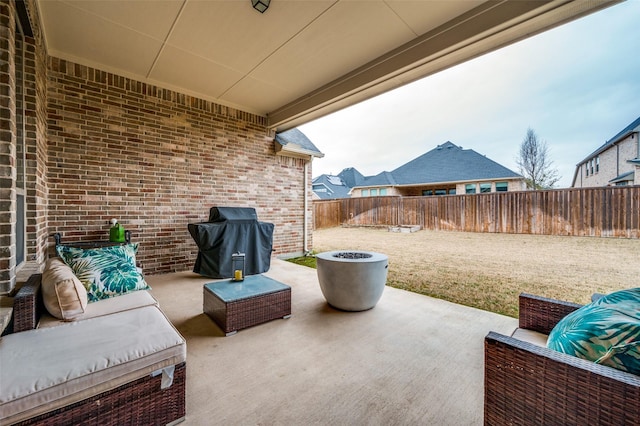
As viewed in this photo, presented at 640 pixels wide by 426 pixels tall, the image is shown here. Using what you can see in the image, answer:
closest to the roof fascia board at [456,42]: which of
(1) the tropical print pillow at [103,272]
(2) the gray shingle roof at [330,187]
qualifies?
(1) the tropical print pillow at [103,272]

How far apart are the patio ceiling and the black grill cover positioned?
2318 millimetres

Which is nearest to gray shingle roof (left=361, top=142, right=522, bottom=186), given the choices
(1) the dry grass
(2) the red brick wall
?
(1) the dry grass

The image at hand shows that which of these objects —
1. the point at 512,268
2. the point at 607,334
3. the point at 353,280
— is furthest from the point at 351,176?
the point at 607,334

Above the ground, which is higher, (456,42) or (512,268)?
(456,42)

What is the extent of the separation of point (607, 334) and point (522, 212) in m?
5.69

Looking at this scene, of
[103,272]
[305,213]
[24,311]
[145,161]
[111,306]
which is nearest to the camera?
[24,311]

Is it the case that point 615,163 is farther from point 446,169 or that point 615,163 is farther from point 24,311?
point 446,169

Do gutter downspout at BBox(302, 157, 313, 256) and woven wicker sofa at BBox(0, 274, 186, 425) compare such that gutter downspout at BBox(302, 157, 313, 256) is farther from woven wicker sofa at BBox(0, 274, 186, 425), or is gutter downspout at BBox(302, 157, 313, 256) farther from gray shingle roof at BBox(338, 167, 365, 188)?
gray shingle roof at BBox(338, 167, 365, 188)

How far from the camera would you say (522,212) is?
18.5ft

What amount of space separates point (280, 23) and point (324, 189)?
19.7m

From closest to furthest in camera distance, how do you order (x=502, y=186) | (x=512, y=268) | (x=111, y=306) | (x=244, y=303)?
(x=111, y=306)
(x=244, y=303)
(x=512, y=268)
(x=502, y=186)

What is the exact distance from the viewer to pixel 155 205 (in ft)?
14.4

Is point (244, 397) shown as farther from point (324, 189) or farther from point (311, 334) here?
point (324, 189)

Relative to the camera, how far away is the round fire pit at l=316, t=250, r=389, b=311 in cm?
290
